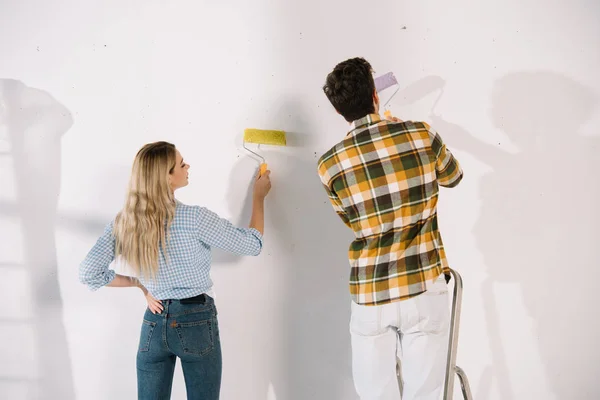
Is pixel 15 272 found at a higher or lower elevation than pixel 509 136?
lower

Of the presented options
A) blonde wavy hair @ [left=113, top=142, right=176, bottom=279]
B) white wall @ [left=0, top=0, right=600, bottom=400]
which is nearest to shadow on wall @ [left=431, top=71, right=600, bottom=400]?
white wall @ [left=0, top=0, right=600, bottom=400]

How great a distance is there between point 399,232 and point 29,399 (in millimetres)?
1665

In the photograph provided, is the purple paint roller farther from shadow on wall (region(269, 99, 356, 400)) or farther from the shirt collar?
the shirt collar

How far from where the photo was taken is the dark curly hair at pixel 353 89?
156 centimetres

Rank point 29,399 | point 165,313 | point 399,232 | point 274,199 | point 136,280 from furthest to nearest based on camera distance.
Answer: point 29,399 < point 274,199 < point 136,280 < point 165,313 < point 399,232

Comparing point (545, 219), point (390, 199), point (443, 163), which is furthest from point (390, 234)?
point (545, 219)

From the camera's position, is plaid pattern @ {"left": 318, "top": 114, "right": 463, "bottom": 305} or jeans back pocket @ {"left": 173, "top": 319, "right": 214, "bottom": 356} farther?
jeans back pocket @ {"left": 173, "top": 319, "right": 214, "bottom": 356}

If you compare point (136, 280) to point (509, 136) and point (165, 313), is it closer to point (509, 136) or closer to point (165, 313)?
point (165, 313)

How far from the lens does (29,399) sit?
2.20 metres

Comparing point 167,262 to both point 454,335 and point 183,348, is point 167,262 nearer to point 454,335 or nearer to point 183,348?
point 183,348

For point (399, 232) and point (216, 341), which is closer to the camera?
point (399, 232)

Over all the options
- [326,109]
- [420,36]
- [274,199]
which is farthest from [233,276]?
[420,36]

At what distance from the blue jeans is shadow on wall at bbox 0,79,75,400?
0.58 metres

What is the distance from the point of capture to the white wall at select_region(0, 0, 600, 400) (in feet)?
6.52
